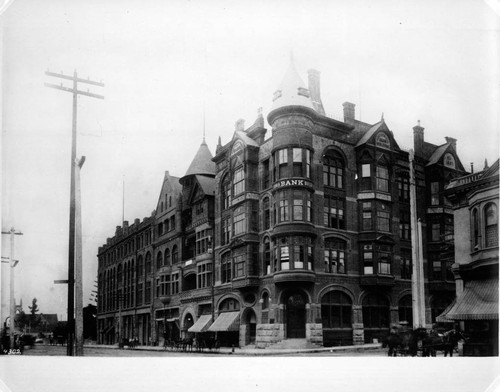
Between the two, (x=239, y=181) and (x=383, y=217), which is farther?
(x=239, y=181)

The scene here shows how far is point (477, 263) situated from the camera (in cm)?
1788

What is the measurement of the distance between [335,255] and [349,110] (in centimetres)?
546

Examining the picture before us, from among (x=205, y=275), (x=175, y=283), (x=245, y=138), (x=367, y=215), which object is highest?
(x=245, y=138)

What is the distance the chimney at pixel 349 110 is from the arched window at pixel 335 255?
15.1 ft

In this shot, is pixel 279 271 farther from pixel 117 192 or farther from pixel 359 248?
pixel 117 192

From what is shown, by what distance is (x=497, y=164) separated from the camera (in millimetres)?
17250

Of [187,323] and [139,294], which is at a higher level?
[139,294]

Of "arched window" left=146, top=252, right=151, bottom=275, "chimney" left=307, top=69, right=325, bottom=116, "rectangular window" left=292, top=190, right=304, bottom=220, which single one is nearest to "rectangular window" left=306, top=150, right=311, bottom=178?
"rectangular window" left=292, top=190, right=304, bottom=220

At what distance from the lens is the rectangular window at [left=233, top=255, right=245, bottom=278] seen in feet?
79.0

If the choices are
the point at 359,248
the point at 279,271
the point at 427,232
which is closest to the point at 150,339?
the point at 279,271

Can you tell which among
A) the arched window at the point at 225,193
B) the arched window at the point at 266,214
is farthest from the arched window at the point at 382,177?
the arched window at the point at 225,193

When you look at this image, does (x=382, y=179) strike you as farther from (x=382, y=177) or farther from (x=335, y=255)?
(x=335, y=255)

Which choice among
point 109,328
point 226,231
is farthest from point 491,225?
point 109,328

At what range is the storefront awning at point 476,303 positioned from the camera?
55.8 feet
